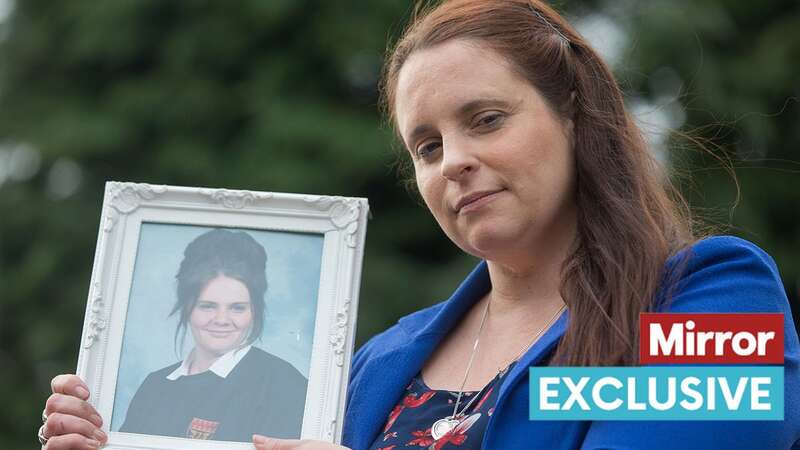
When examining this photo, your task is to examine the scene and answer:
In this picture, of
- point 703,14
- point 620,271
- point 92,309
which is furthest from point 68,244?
point 620,271

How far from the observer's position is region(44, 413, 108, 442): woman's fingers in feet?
7.22

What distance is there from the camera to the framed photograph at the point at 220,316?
87.6 inches

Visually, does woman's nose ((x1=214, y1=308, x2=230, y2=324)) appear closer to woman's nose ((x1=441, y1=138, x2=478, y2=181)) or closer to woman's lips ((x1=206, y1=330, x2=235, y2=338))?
woman's lips ((x1=206, y1=330, x2=235, y2=338))

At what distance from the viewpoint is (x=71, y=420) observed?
7.22ft

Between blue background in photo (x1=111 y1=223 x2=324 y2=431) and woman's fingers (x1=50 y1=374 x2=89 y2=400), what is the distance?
0.07 metres

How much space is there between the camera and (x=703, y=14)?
7137mm

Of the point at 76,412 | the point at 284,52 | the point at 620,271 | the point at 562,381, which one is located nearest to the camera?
the point at 562,381

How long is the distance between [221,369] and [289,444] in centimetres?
25

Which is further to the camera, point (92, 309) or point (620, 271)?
point (92, 309)

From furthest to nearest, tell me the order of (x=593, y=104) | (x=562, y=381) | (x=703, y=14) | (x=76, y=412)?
(x=703, y=14) → (x=593, y=104) → (x=76, y=412) → (x=562, y=381)

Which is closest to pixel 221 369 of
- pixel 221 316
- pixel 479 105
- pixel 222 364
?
pixel 222 364

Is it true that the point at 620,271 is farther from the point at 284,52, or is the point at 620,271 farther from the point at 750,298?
the point at 284,52

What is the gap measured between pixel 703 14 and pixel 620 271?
5.47 metres

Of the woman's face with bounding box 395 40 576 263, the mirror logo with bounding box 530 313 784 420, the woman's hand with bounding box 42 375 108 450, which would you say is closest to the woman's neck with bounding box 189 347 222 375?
the woman's hand with bounding box 42 375 108 450
